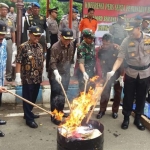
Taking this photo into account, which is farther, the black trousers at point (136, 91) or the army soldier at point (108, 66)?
the army soldier at point (108, 66)

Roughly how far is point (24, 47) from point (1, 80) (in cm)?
76

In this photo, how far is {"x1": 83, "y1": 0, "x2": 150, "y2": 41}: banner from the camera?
8.27m

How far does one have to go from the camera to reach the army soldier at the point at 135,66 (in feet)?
15.5

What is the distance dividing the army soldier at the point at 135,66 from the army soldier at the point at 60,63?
879 millimetres

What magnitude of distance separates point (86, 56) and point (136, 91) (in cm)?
123

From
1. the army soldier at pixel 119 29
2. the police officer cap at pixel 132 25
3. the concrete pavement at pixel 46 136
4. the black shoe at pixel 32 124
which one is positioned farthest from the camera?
the army soldier at pixel 119 29

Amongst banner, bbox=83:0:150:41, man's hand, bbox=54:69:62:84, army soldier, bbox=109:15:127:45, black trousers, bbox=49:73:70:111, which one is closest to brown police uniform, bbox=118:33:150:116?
black trousers, bbox=49:73:70:111

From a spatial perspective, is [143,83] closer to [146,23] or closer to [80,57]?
[80,57]

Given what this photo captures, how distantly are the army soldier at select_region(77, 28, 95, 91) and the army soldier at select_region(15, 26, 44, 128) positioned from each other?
0.81 m

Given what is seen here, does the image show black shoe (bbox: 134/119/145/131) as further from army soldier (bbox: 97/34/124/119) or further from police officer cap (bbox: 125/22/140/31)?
police officer cap (bbox: 125/22/140/31)

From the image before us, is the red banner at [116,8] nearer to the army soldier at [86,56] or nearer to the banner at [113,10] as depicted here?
the banner at [113,10]

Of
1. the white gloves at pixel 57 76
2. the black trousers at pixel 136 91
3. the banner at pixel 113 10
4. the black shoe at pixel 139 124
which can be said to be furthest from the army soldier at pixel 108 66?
the banner at pixel 113 10

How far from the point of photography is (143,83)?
4.91 meters

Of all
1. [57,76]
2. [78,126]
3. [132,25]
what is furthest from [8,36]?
[78,126]
